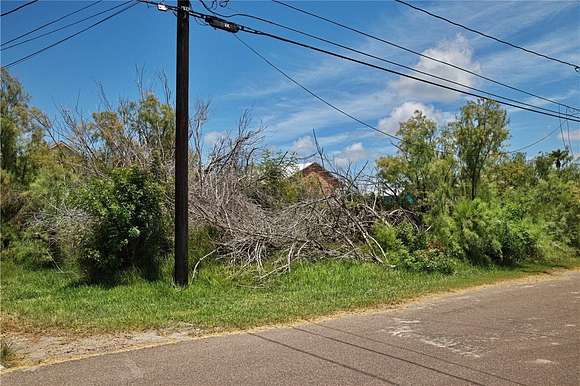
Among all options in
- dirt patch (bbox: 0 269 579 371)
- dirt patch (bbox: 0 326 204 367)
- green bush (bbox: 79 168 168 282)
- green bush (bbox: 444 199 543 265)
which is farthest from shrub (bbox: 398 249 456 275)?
dirt patch (bbox: 0 326 204 367)

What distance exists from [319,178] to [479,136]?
594 cm

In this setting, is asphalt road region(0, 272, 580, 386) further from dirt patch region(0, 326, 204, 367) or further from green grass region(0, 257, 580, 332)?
green grass region(0, 257, 580, 332)

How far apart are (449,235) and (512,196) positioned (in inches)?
160

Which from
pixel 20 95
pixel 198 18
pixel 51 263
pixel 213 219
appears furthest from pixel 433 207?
pixel 20 95

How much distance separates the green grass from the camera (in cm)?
849

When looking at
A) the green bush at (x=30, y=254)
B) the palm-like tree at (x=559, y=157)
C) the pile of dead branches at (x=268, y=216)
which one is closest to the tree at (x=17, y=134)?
the green bush at (x=30, y=254)

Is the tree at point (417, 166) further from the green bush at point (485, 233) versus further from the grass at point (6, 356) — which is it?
the grass at point (6, 356)

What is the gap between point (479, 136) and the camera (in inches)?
703

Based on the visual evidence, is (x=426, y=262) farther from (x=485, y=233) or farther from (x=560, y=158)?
(x=560, y=158)

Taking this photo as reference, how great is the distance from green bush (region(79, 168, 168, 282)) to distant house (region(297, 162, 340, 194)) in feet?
19.4

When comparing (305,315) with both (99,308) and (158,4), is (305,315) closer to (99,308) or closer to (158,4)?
(99,308)

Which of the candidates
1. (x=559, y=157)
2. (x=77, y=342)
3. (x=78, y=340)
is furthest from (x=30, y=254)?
(x=559, y=157)

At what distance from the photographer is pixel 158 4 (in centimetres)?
1060

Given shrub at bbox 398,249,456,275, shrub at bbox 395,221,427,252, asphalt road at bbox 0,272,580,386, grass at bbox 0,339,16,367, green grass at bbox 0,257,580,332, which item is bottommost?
asphalt road at bbox 0,272,580,386
